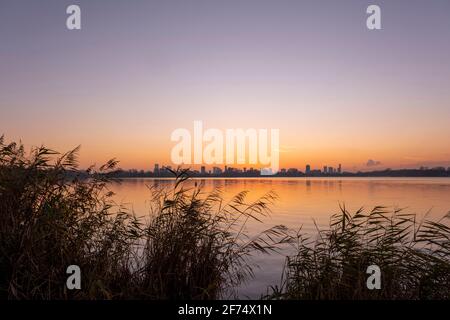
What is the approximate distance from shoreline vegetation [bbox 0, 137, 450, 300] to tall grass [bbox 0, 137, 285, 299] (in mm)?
24

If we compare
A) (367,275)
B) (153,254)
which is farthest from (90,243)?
(367,275)

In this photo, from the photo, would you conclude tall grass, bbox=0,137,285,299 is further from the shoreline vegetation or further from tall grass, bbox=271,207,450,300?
tall grass, bbox=271,207,450,300

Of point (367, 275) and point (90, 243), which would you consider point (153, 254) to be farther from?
point (367, 275)

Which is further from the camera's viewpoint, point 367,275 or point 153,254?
point 153,254

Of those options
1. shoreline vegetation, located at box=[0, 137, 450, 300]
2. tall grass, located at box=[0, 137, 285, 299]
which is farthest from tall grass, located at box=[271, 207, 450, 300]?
tall grass, located at box=[0, 137, 285, 299]

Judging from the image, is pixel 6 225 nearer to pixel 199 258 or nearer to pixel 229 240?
pixel 199 258

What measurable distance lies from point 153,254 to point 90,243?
1.73 m

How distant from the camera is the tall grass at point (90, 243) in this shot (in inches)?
315

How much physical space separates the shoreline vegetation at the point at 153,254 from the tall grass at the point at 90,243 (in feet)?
0.08

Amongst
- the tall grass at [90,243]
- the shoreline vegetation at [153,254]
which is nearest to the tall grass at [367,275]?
the shoreline vegetation at [153,254]

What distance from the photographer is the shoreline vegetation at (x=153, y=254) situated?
26.4 feet

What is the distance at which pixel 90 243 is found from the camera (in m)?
9.80

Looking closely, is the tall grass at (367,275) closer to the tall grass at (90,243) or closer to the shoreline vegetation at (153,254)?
the shoreline vegetation at (153,254)
